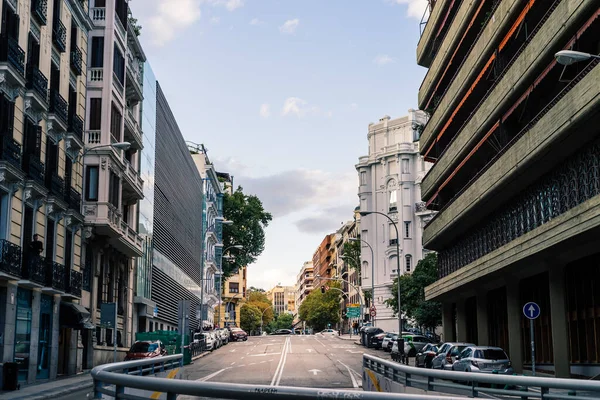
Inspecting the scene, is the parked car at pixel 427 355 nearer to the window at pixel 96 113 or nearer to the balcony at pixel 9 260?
the balcony at pixel 9 260

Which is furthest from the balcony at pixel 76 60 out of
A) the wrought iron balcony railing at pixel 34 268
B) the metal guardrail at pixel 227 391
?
the metal guardrail at pixel 227 391

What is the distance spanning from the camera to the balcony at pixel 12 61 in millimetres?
28391

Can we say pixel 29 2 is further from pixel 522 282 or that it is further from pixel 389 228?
pixel 389 228

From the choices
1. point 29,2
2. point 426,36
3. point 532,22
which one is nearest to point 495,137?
point 532,22

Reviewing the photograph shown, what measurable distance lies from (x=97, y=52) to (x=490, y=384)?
35194 millimetres

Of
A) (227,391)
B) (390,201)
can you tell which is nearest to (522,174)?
(227,391)

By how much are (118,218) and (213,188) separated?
62.8 m

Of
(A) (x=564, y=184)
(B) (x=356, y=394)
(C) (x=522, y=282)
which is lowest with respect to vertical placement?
(B) (x=356, y=394)

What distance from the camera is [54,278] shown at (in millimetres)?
34125

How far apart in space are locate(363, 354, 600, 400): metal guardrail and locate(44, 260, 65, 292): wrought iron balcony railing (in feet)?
65.0

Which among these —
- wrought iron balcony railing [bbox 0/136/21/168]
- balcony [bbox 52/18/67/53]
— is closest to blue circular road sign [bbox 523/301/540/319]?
wrought iron balcony railing [bbox 0/136/21/168]

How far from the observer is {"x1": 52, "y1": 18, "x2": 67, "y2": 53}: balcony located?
34906 millimetres

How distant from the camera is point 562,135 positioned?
26172 millimetres

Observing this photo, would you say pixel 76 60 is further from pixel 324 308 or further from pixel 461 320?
pixel 324 308
